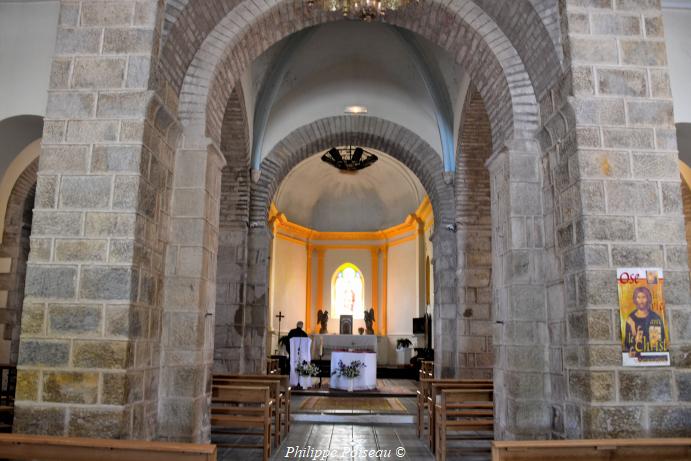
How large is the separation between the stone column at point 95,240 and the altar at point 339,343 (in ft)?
41.1

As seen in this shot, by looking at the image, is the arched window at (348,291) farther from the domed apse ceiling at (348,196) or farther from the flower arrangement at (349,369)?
the flower arrangement at (349,369)

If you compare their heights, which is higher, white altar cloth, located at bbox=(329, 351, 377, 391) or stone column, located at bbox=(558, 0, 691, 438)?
stone column, located at bbox=(558, 0, 691, 438)

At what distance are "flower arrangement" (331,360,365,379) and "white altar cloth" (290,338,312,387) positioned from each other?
730 mm

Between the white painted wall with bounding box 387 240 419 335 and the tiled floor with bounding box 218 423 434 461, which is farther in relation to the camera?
the white painted wall with bounding box 387 240 419 335

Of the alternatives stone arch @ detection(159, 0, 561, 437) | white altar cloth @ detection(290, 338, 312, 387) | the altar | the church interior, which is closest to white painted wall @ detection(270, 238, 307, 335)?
the altar

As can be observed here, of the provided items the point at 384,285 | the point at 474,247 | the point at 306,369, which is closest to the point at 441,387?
the point at 474,247

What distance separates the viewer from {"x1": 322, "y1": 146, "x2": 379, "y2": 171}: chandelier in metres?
17.2

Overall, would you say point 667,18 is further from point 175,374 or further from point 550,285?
point 175,374

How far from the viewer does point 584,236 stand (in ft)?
15.6

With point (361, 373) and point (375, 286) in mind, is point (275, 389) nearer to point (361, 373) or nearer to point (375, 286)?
point (361, 373)

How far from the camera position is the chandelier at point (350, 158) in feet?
56.5

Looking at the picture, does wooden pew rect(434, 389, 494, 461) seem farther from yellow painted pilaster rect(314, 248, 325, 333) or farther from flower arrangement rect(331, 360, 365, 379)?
yellow painted pilaster rect(314, 248, 325, 333)

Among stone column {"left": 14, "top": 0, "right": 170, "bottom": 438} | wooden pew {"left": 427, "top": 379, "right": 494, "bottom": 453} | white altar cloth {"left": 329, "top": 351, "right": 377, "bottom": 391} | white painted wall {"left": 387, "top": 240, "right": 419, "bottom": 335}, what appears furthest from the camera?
white painted wall {"left": 387, "top": 240, "right": 419, "bottom": 335}

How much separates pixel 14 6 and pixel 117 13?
7.92ft
